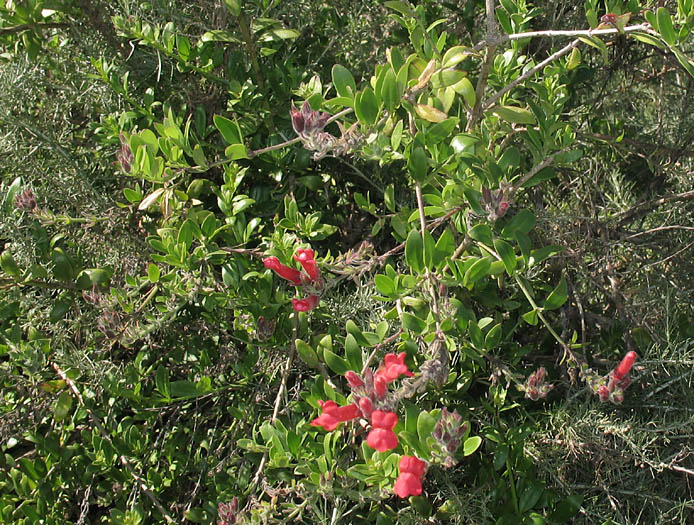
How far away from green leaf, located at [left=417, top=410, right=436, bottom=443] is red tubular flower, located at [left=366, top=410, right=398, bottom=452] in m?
0.09

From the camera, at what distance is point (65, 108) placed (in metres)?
1.97

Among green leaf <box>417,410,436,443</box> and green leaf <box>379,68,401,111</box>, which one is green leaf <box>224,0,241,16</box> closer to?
green leaf <box>379,68,401,111</box>

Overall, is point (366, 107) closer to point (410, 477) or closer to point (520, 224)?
point (520, 224)

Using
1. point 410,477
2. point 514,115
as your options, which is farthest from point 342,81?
point 410,477

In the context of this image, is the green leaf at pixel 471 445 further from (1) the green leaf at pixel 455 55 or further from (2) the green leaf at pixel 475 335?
(1) the green leaf at pixel 455 55

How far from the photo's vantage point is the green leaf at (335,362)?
132 cm

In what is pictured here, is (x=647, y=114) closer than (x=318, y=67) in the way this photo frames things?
No

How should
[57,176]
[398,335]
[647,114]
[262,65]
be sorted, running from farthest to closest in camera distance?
[647,114] → [57,176] → [262,65] → [398,335]

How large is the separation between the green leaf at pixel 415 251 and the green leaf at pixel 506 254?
0.14 meters

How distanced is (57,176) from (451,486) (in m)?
1.28

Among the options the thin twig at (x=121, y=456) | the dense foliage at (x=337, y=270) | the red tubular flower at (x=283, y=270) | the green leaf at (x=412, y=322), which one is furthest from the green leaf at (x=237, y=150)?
the thin twig at (x=121, y=456)

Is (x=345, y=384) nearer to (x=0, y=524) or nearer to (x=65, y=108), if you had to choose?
(x=0, y=524)

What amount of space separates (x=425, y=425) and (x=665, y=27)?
2.59 ft

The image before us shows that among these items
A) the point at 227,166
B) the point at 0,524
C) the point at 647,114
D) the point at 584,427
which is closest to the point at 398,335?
the point at 584,427
